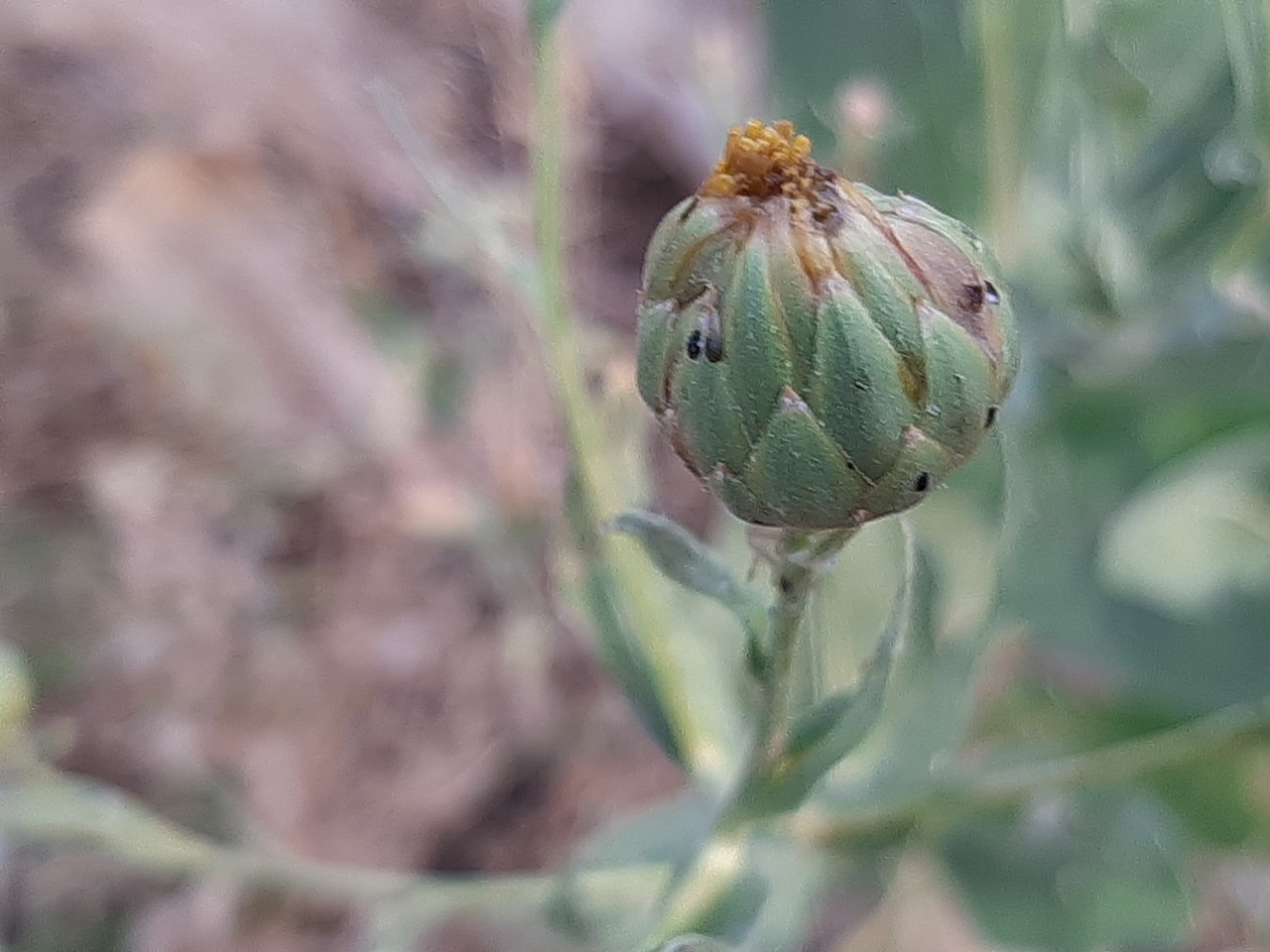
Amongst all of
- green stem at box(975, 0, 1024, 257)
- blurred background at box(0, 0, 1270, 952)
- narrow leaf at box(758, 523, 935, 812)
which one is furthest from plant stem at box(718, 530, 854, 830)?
green stem at box(975, 0, 1024, 257)

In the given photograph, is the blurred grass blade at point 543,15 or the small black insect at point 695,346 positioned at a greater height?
the blurred grass blade at point 543,15

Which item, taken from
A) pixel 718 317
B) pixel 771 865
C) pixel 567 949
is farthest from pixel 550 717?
pixel 718 317

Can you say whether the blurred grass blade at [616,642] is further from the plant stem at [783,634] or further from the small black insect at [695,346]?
the small black insect at [695,346]

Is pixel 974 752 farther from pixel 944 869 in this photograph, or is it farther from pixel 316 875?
pixel 316 875

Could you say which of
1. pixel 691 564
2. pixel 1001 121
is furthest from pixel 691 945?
pixel 1001 121

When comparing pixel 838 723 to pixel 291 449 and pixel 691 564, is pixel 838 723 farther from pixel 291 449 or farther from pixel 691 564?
pixel 291 449

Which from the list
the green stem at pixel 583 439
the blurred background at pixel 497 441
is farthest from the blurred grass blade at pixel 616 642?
the blurred background at pixel 497 441
